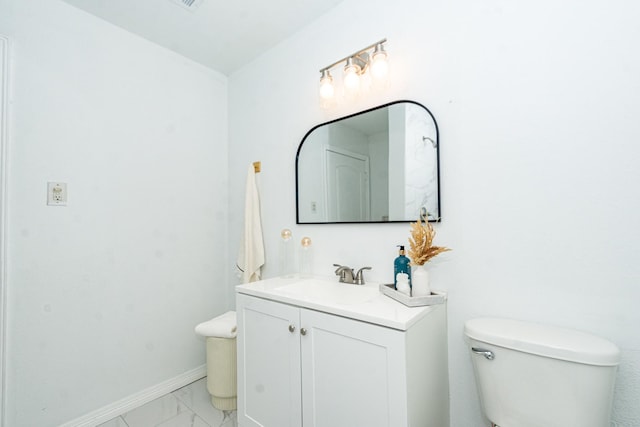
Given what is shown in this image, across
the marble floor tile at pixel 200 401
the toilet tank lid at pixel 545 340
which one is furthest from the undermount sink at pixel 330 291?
the marble floor tile at pixel 200 401

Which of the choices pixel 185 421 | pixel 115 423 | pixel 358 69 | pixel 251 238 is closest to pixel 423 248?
pixel 358 69

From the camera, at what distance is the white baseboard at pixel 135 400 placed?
1.58 meters

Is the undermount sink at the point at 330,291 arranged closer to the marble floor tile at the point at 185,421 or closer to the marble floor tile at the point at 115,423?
the marble floor tile at the point at 185,421

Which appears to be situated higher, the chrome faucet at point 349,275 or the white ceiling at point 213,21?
the white ceiling at point 213,21

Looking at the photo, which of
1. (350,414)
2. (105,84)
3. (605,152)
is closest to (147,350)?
(350,414)

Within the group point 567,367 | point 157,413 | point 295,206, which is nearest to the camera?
point 567,367

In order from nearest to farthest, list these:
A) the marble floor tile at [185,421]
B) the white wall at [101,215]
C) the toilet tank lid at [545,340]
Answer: the toilet tank lid at [545,340] → the white wall at [101,215] → the marble floor tile at [185,421]

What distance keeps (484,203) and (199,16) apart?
188cm

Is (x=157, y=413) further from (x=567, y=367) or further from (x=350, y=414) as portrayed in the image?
(x=567, y=367)

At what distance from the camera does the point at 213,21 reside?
1748mm

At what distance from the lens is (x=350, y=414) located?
1.01 metres

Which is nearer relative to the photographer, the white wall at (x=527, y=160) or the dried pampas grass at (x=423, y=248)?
the white wall at (x=527, y=160)

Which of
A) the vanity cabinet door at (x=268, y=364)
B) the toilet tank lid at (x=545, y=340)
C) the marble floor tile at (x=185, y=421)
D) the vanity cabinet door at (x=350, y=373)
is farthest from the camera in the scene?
the marble floor tile at (x=185, y=421)

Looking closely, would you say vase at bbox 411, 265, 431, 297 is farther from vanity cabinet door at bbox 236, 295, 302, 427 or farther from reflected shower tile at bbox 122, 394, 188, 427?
reflected shower tile at bbox 122, 394, 188, 427
